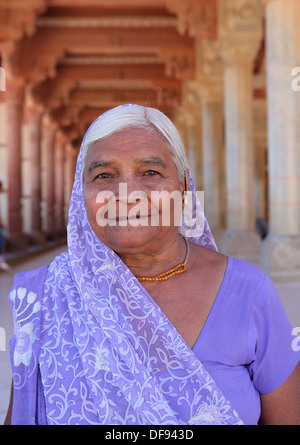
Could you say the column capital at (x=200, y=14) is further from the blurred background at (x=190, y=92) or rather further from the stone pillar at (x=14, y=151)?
the stone pillar at (x=14, y=151)

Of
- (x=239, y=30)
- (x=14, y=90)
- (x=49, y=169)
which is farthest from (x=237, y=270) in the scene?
(x=49, y=169)

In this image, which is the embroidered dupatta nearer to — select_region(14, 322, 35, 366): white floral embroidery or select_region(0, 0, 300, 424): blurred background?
select_region(14, 322, 35, 366): white floral embroidery

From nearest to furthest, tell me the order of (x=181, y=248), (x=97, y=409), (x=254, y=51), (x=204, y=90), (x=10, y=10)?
(x=97, y=409) → (x=181, y=248) → (x=254, y=51) → (x=10, y=10) → (x=204, y=90)

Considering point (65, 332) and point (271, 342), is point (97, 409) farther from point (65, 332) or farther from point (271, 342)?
point (271, 342)

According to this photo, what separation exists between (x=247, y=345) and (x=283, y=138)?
4949 millimetres

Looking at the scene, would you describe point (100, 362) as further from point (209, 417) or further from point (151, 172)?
point (151, 172)

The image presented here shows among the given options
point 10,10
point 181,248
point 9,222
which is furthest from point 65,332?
point 9,222

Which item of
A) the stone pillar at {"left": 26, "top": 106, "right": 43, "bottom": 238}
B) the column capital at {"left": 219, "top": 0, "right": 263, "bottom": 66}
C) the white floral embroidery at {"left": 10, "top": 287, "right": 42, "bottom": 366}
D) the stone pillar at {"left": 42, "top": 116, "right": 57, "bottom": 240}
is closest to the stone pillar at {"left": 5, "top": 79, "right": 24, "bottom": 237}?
the stone pillar at {"left": 26, "top": 106, "right": 43, "bottom": 238}

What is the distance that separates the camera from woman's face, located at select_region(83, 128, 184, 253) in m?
1.11

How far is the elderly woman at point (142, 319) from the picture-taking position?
40.9 inches

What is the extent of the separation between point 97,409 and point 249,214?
776cm

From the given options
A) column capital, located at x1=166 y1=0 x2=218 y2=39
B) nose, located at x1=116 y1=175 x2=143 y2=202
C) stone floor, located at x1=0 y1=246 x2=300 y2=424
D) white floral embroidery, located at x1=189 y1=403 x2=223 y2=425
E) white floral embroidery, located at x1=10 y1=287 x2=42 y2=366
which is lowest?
stone floor, located at x1=0 y1=246 x2=300 y2=424

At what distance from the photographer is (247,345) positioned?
108 centimetres

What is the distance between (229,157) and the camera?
8508 millimetres
